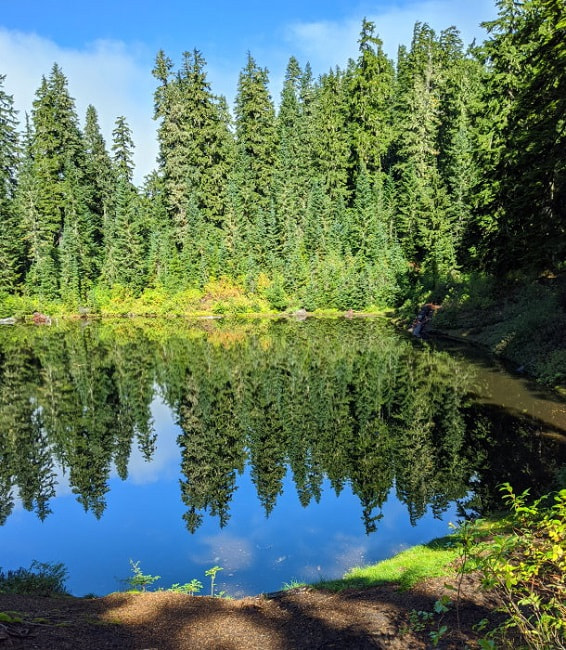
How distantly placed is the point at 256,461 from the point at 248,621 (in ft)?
23.5

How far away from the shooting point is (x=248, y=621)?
21.2 ft

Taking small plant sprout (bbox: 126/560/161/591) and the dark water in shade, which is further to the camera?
the dark water in shade

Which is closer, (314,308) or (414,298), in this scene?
(414,298)

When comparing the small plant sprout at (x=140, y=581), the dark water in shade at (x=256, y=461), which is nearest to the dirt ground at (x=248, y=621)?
the small plant sprout at (x=140, y=581)

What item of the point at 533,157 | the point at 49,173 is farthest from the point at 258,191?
the point at 533,157

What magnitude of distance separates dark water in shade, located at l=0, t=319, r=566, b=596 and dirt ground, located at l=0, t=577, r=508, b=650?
154 centimetres

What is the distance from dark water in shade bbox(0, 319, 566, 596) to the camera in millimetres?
9656

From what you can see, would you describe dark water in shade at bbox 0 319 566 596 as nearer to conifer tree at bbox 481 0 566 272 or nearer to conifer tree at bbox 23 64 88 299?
conifer tree at bbox 481 0 566 272

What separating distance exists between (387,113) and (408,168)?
1044cm

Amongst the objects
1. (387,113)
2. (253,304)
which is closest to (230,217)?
(253,304)

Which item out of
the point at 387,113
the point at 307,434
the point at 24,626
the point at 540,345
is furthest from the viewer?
the point at 387,113

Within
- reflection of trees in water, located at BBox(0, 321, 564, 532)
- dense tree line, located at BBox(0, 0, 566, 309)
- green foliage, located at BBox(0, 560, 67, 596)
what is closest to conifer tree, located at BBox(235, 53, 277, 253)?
dense tree line, located at BBox(0, 0, 566, 309)

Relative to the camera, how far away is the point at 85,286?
52.0 metres

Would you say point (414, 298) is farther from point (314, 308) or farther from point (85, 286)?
point (85, 286)
